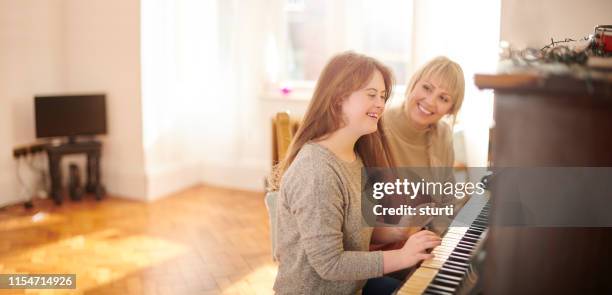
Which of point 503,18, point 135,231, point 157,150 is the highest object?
point 503,18

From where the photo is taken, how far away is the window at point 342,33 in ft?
16.2

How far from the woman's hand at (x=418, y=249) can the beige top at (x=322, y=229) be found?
67 millimetres

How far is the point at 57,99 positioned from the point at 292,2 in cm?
198

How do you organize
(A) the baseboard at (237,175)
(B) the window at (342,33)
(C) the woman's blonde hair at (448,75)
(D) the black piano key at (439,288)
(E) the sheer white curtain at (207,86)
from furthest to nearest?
(A) the baseboard at (237,175)
(E) the sheer white curtain at (207,86)
(B) the window at (342,33)
(C) the woman's blonde hair at (448,75)
(D) the black piano key at (439,288)

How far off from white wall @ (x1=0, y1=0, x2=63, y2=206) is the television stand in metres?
0.28

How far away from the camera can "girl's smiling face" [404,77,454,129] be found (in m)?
2.58

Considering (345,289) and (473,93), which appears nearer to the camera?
(345,289)

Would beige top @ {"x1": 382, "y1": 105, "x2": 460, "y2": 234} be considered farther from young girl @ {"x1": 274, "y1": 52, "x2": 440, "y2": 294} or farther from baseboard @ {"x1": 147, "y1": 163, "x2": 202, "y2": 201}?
baseboard @ {"x1": 147, "y1": 163, "x2": 202, "y2": 201}

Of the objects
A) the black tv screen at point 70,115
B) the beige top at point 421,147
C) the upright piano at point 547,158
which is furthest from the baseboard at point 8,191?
the upright piano at point 547,158

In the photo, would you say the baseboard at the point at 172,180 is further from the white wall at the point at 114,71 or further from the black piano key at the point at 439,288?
the black piano key at the point at 439,288

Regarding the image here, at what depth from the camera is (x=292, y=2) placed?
5184 mm

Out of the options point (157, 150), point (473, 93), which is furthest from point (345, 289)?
point (157, 150)

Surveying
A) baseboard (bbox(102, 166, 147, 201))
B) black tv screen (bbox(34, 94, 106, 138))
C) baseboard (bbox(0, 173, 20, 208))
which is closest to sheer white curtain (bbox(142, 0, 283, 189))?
baseboard (bbox(102, 166, 147, 201))

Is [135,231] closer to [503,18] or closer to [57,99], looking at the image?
[57,99]
